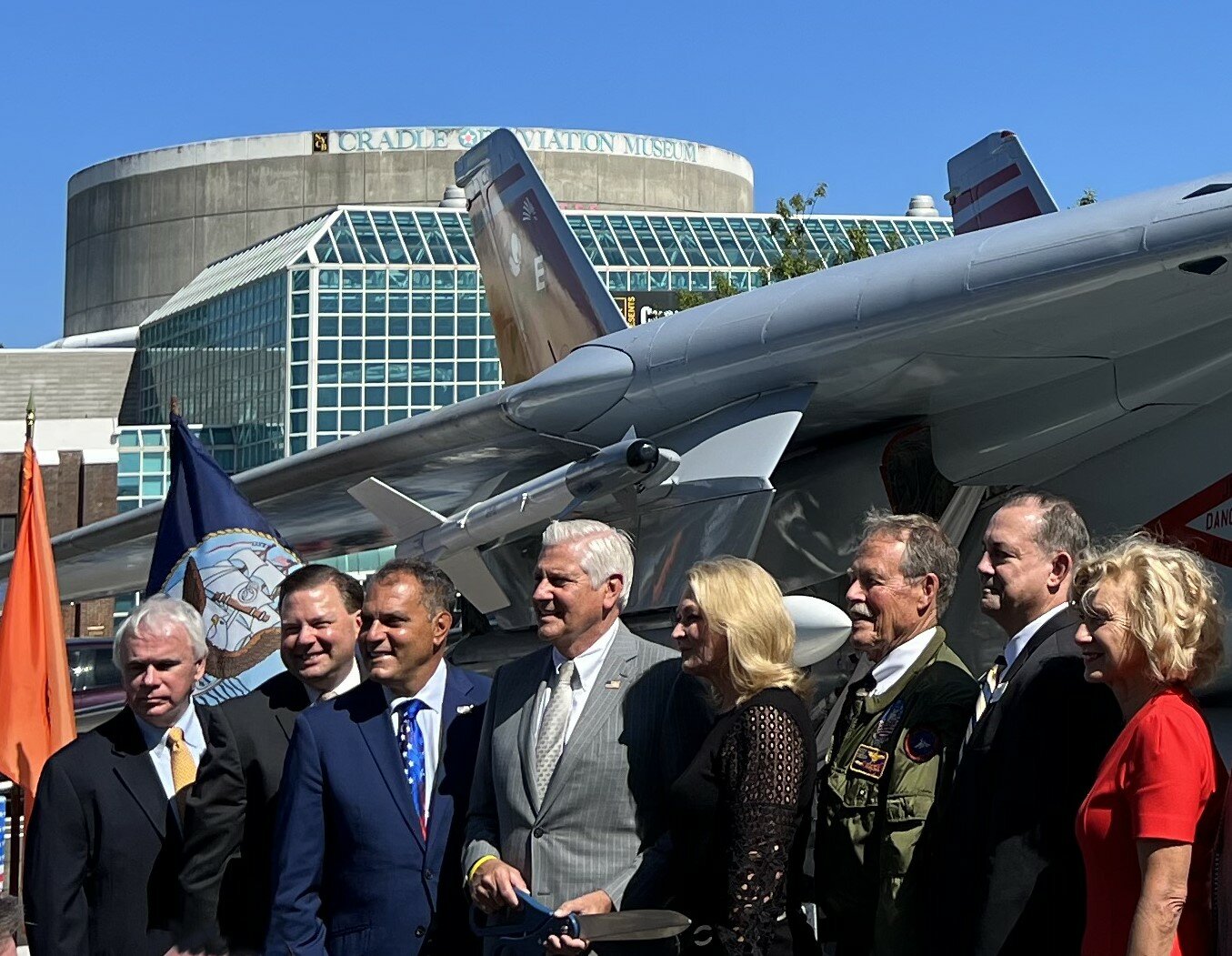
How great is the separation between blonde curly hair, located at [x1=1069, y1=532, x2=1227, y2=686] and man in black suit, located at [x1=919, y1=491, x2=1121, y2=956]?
1.03 feet

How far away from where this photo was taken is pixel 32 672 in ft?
27.6

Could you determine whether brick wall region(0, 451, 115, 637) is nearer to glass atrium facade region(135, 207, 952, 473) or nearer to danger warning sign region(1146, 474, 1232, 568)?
glass atrium facade region(135, 207, 952, 473)

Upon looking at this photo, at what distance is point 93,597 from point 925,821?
1418 centimetres

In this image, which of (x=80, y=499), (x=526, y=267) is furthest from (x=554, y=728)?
(x=80, y=499)

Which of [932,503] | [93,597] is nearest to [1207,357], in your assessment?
[932,503]

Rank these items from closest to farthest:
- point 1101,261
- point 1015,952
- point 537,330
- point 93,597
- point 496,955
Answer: point 1015,952
point 496,955
point 1101,261
point 537,330
point 93,597

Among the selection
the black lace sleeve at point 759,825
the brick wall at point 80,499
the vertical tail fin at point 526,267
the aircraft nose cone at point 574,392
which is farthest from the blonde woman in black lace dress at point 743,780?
the brick wall at point 80,499

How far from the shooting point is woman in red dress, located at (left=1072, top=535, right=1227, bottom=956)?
3379 millimetres

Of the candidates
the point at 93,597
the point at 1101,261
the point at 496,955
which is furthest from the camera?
the point at 93,597

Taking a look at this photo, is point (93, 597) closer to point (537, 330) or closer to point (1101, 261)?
point (537, 330)

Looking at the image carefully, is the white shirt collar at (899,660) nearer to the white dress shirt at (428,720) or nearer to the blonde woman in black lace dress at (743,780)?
the blonde woman in black lace dress at (743,780)

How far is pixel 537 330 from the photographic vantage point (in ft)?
44.3

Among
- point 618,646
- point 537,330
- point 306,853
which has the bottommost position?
point 306,853

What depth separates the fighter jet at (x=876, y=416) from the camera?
7.84 meters
